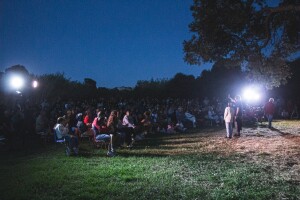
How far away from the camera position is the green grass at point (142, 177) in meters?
7.96

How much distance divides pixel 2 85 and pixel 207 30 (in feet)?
71.5

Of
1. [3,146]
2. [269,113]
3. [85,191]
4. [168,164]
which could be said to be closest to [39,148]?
[3,146]

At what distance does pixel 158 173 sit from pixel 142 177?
66 cm

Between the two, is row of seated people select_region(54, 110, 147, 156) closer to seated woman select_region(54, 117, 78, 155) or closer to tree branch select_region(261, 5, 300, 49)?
seated woman select_region(54, 117, 78, 155)

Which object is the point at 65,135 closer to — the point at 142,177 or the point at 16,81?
the point at 142,177

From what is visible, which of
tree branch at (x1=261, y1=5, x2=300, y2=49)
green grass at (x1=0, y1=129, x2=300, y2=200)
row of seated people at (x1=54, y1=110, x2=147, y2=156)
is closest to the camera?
green grass at (x1=0, y1=129, x2=300, y2=200)

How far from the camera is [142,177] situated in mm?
9648

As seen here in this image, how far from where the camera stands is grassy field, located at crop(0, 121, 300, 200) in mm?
8039

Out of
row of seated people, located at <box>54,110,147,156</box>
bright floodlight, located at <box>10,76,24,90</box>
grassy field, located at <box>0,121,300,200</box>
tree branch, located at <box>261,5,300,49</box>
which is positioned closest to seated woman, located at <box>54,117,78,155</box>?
row of seated people, located at <box>54,110,147,156</box>

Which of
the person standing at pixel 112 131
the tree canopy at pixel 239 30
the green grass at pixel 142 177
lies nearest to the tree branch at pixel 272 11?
the tree canopy at pixel 239 30

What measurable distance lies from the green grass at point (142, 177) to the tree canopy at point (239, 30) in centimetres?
635

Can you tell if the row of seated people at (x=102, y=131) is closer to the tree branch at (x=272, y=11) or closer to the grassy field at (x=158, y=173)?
the grassy field at (x=158, y=173)

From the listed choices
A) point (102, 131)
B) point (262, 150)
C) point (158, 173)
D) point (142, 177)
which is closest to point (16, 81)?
point (102, 131)

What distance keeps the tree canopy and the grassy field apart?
528 cm
